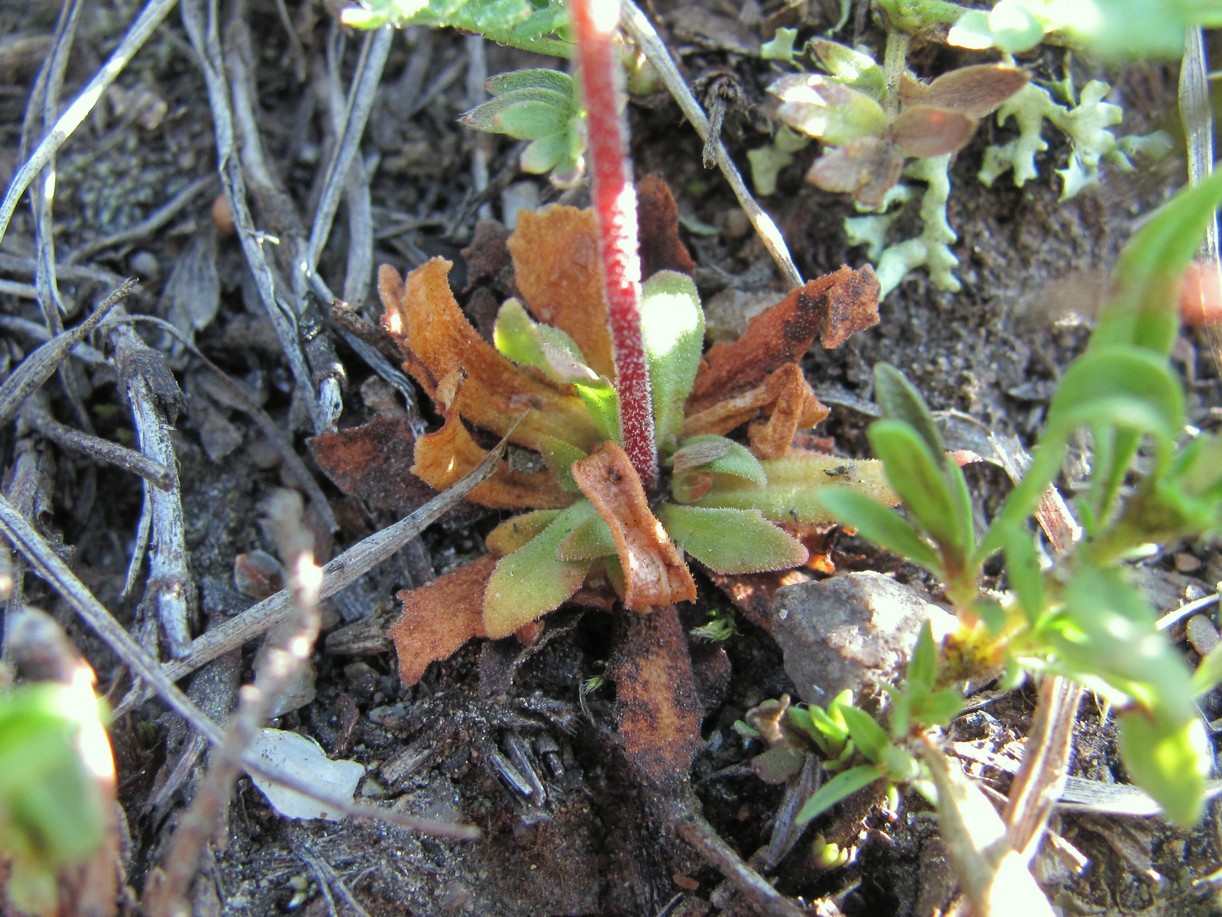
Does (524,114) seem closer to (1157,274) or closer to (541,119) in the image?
(541,119)

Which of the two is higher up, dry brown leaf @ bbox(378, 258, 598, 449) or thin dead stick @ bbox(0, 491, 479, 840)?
dry brown leaf @ bbox(378, 258, 598, 449)

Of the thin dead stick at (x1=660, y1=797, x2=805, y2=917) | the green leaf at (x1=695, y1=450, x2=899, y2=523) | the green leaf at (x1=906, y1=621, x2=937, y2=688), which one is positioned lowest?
the thin dead stick at (x1=660, y1=797, x2=805, y2=917)

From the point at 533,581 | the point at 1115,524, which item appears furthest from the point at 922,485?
the point at 533,581

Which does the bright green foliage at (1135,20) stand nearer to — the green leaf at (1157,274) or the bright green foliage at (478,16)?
the green leaf at (1157,274)

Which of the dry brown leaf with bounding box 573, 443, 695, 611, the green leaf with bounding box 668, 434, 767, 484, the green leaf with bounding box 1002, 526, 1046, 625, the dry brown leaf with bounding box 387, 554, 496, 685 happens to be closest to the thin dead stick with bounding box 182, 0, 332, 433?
the dry brown leaf with bounding box 387, 554, 496, 685

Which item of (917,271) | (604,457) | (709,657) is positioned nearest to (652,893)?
(709,657)

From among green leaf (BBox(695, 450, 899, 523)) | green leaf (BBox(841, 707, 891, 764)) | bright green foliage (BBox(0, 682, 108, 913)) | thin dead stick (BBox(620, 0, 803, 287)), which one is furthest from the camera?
thin dead stick (BBox(620, 0, 803, 287))

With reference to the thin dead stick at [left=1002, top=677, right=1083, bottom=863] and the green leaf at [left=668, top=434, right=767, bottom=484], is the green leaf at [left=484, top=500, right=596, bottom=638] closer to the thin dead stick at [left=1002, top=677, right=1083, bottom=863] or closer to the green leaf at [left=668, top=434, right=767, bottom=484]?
the green leaf at [left=668, top=434, right=767, bottom=484]
